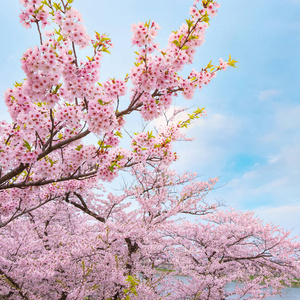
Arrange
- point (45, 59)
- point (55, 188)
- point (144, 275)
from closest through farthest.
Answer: point (45, 59), point (55, 188), point (144, 275)

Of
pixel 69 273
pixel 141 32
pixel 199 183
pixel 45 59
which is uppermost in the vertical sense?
pixel 199 183

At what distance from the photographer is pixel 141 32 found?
375 centimetres

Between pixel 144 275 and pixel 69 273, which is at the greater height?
pixel 144 275

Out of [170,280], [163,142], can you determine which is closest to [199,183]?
[170,280]

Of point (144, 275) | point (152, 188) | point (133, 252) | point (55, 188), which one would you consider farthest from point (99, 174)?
point (144, 275)

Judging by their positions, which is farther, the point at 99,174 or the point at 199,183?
the point at 199,183

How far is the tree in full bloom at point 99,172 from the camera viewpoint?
3.99m

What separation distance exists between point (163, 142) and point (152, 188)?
4.94 meters

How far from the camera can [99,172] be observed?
4961mm

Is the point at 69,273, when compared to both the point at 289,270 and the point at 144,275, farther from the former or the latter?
the point at 289,270

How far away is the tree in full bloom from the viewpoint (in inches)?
157

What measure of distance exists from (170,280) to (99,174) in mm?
8218

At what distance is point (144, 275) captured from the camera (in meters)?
9.58

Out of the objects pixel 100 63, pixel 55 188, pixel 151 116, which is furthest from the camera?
pixel 55 188
